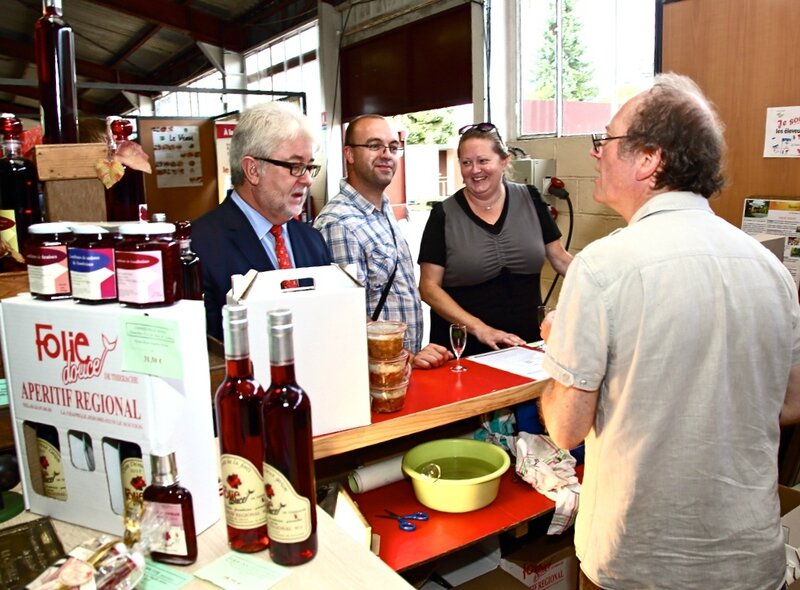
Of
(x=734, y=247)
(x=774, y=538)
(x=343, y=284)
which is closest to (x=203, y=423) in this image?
(x=343, y=284)

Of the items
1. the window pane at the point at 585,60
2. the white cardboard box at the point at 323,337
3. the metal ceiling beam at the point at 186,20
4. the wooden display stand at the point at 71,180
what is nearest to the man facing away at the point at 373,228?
the white cardboard box at the point at 323,337

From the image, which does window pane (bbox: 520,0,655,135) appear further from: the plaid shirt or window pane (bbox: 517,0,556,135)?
the plaid shirt

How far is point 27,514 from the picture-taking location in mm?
1008

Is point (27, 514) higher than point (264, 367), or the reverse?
point (264, 367)

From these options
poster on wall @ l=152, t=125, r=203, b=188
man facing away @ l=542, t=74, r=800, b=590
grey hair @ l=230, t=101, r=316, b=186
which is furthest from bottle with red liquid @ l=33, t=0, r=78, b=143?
poster on wall @ l=152, t=125, r=203, b=188

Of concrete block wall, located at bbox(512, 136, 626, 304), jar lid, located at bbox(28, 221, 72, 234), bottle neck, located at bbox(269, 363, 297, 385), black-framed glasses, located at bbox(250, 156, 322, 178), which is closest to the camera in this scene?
bottle neck, located at bbox(269, 363, 297, 385)

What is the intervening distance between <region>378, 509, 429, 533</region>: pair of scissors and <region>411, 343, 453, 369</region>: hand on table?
0.43m

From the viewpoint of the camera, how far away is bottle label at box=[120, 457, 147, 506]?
868 mm

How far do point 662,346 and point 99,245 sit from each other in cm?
91

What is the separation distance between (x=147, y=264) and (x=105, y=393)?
0.19 metres

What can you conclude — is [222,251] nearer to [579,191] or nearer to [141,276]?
[141,276]

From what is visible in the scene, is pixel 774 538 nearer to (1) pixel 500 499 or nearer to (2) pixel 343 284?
(1) pixel 500 499

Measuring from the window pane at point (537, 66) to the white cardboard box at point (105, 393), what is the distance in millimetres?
3140

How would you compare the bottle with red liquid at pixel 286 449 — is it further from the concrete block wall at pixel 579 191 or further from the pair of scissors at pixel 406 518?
the concrete block wall at pixel 579 191
